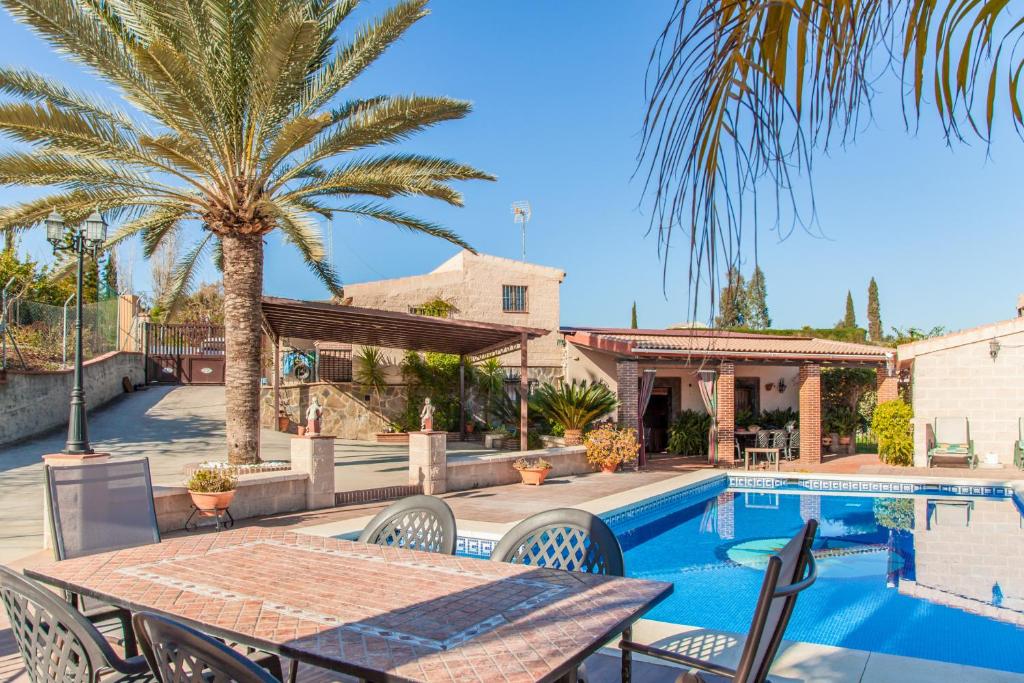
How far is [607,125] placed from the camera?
1.87m

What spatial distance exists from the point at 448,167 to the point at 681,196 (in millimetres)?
11836

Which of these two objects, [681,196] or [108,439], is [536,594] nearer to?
[681,196]

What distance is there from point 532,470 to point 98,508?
1046 cm

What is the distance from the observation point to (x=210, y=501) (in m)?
9.22

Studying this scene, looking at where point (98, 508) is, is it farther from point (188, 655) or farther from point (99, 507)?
point (188, 655)

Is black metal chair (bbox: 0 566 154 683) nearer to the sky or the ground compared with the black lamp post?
nearer to the ground

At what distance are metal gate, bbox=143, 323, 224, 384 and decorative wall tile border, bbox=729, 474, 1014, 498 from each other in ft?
60.7

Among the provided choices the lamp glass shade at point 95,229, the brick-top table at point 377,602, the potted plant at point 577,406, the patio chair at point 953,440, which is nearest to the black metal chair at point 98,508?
the brick-top table at point 377,602

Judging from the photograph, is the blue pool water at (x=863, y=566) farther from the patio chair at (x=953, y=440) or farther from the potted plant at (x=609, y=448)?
the patio chair at (x=953, y=440)

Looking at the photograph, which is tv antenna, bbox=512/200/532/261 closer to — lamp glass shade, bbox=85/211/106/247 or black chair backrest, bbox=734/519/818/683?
lamp glass shade, bbox=85/211/106/247

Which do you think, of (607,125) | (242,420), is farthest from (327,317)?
(607,125)

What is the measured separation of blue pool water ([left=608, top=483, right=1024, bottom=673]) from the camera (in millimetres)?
→ 6941

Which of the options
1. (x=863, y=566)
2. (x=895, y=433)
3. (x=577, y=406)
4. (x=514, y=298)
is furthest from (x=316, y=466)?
(x=514, y=298)

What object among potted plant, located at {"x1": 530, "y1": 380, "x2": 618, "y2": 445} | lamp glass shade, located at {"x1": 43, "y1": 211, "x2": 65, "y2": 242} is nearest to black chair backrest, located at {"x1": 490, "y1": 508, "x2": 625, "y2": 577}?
lamp glass shade, located at {"x1": 43, "y1": 211, "x2": 65, "y2": 242}
